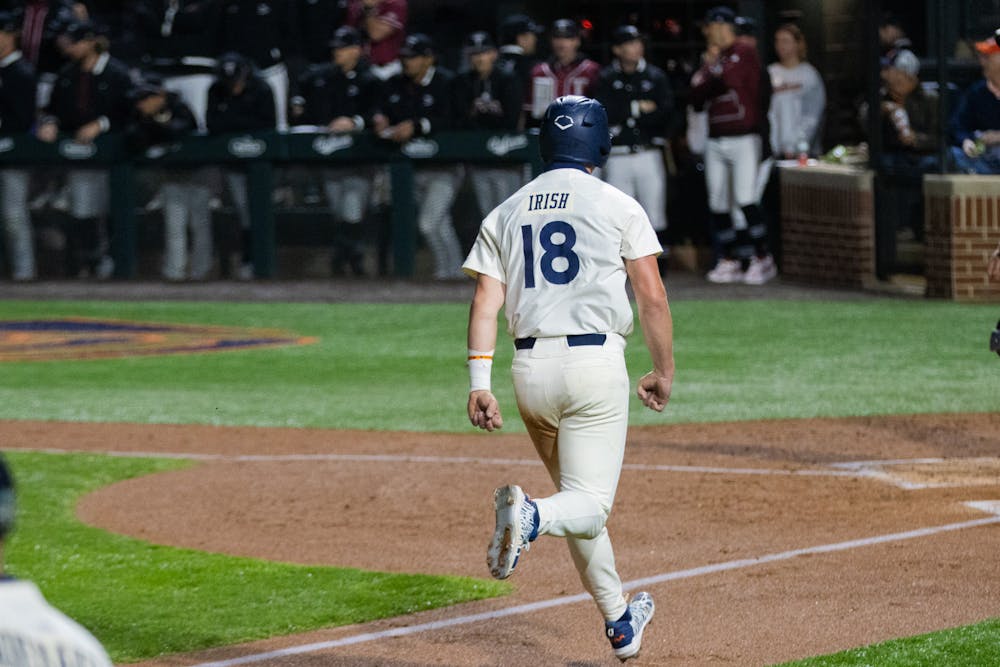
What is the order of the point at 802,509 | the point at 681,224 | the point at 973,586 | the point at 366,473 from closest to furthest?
the point at 973,586, the point at 802,509, the point at 366,473, the point at 681,224

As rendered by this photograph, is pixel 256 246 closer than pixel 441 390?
No

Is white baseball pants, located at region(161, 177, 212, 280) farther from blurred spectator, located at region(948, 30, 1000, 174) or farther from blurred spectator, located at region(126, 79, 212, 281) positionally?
blurred spectator, located at region(948, 30, 1000, 174)

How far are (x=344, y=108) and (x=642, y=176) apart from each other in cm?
293

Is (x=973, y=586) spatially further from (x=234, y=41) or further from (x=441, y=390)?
(x=234, y=41)

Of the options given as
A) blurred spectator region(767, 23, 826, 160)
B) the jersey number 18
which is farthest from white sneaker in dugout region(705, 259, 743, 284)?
the jersey number 18

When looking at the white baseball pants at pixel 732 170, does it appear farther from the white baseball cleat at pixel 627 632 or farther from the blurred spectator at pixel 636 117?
the white baseball cleat at pixel 627 632

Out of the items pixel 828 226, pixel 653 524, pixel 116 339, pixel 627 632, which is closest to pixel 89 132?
pixel 116 339

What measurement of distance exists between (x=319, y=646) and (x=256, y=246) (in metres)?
12.0

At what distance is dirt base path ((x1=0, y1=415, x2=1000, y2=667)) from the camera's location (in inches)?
238

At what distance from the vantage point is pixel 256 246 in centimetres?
1773

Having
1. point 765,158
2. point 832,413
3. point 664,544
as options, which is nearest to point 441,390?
point 832,413

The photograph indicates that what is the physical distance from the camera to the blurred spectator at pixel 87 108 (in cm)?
1739

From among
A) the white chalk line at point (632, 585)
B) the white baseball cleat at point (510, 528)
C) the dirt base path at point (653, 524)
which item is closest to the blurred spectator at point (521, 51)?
the dirt base path at point (653, 524)

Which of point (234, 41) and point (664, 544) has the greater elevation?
point (234, 41)
